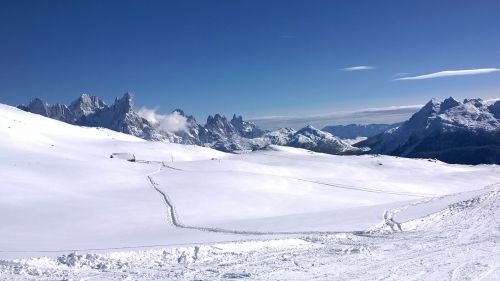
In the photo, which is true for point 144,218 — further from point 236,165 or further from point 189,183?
point 236,165

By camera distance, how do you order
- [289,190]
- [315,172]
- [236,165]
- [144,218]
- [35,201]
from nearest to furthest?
[144,218]
[35,201]
[289,190]
[236,165]
[315,172]

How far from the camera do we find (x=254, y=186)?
5109 centimetres

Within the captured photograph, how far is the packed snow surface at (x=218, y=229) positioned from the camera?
56.9 feet

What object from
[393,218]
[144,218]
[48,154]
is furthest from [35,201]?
[48,154]

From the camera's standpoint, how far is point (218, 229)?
1066 inches

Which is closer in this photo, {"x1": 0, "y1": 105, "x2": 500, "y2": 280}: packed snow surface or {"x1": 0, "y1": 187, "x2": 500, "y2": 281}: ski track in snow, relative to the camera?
{"x1": 0, "y1": 187, "x2": 500, "y2": 281}: ski track in snow

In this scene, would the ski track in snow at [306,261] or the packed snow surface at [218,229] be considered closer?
the ski track in snow at [306,261]

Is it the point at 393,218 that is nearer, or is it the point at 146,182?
the point at 393,218

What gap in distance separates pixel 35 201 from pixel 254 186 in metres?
22.1

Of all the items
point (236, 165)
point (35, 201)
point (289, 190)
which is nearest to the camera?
point (35, 201)

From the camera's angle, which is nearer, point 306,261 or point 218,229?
point 306,261

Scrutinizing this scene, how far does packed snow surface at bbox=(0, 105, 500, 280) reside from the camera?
17.3 metres

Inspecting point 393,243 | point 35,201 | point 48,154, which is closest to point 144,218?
point 35,201

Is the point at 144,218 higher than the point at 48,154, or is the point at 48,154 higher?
the point at 48,154
